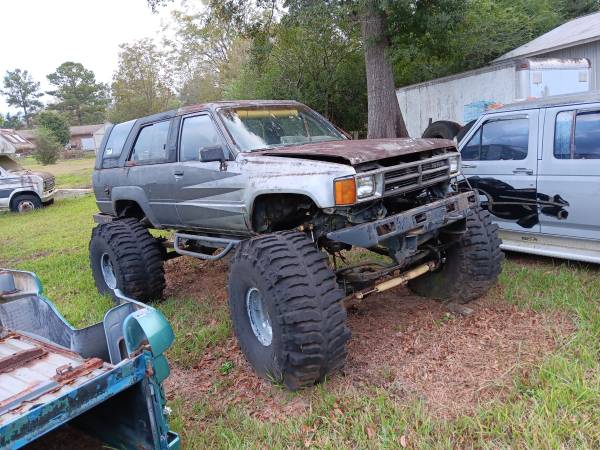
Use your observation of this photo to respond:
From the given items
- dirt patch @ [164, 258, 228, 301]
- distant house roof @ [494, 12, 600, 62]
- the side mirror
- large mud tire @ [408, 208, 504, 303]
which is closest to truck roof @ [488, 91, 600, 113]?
large mud tire @ [408, 208, 504, 303]

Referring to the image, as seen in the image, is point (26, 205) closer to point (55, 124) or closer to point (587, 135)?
point (587, 135)

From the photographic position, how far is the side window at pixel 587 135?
16.7 feet

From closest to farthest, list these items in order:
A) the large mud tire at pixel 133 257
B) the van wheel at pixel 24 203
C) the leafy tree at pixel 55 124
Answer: the large mud tire at pixel 133 257
the van wheel at pixel 24 203
the leafy tree at pixel 55 124

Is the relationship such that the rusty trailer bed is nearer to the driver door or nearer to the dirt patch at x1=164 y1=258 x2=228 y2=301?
the driver door

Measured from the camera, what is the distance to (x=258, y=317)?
4027 millimetres

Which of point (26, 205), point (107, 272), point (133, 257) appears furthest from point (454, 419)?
point (26, 205)

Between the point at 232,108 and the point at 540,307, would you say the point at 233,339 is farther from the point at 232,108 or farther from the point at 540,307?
the point at 540,307

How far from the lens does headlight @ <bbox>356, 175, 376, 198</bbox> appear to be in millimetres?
3559

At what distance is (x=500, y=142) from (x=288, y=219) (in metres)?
3.01

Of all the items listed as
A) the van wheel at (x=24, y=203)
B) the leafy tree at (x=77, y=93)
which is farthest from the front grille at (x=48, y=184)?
the leafy tree at (x=77, y=93)

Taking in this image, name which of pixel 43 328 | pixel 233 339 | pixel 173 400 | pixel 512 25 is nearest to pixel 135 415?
pixel 173 400

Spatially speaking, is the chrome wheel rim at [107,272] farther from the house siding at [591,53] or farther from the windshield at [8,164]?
the house siding at [591,53]

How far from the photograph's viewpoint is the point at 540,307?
4.55 m

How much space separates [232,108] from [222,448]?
3030mm
